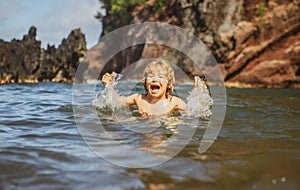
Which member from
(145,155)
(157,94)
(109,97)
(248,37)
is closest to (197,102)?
(157,94)

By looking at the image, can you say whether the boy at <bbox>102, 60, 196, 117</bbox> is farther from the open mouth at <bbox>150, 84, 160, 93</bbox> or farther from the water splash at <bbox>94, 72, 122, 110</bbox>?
the water splash at <bbox>94, 72, 122, 110</bbox>

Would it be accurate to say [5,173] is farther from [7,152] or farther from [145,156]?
[145,156]

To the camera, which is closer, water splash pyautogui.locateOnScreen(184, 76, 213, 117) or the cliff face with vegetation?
water splash pyautogui.locateOnScreen(184, 76, 213, 117)

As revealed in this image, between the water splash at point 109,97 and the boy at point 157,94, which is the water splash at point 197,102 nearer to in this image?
the boy at point 157,94

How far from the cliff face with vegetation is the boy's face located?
16.6 meters

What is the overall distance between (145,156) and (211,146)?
30.3 inches

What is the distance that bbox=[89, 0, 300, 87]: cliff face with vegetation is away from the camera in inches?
781

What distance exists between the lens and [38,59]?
85.5 feet

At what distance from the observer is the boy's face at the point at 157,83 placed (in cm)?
510

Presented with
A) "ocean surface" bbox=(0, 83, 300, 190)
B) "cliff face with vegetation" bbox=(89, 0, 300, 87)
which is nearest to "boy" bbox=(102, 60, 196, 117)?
"ocean surface" bbox=(0, 83, 300, 190)

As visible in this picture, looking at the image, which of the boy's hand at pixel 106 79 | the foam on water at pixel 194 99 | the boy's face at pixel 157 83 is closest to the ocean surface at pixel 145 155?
the boy's hand at pixel 106 79

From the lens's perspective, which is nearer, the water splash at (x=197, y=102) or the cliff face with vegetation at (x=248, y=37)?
the water splash at (x=197, y=102)

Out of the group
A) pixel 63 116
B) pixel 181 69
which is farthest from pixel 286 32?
pixel 63 116

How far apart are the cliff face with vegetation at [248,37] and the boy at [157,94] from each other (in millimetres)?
16430
